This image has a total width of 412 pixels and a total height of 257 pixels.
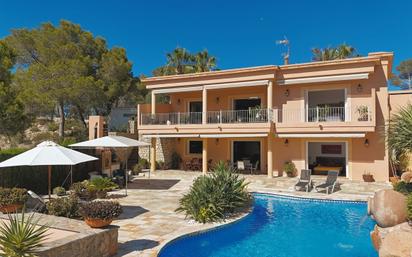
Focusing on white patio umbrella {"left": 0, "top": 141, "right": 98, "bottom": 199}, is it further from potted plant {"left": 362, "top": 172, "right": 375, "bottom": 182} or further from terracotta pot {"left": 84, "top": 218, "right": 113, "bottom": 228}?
potted plant {"left": 362, "top": 172, "right": 375, "bottom": 182}

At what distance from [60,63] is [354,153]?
27211mm

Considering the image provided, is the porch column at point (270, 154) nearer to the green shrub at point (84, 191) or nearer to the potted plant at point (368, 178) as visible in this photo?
the potted plant at point (368, 178)

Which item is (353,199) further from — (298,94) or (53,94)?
(53,94)

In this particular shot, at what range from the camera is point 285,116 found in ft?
69.8

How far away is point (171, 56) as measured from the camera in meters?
35.8

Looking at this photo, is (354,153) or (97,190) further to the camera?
(354,153)

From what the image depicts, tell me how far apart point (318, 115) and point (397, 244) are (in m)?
13.5

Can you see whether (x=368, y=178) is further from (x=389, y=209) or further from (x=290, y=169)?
(x=389, y=209)

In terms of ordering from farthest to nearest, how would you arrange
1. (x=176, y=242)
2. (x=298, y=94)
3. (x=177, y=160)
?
A: (x=177, y=160) → (x=298, y=94) → (x=176, y=242)

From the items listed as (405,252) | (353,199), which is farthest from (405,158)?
(405,252)

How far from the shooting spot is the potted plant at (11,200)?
425 inches

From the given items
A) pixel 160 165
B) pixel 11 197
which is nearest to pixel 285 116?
pixel 160 165

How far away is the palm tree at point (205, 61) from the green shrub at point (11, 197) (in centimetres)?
2592

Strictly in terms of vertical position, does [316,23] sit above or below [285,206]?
above
